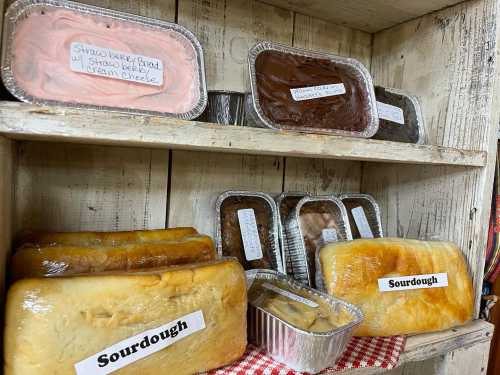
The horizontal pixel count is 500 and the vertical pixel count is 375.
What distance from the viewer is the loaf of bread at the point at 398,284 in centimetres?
87

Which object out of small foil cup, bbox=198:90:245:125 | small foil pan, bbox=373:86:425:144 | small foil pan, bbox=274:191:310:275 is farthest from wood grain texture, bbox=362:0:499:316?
small foil cup, bbox=198:90:245:125

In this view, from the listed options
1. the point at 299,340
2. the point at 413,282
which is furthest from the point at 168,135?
the point at 413,282

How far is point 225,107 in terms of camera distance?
87cm

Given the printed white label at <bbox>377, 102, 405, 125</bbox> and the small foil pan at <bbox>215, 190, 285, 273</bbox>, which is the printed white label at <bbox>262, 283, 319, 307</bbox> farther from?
the printed white label at <bbox>377, 102, 405, 125</bbox>

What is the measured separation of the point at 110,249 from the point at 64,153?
0.29 metres

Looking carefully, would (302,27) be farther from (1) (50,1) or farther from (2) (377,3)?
(1) (50,1)

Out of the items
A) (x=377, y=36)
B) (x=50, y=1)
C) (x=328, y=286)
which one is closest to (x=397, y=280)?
(x=328, y=286)

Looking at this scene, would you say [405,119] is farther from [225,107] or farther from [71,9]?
[71,9]

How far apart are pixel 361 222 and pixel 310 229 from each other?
0.18 metres

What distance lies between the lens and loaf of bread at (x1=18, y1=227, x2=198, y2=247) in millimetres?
713

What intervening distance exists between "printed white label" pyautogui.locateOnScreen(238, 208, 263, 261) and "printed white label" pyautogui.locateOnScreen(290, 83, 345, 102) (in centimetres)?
31

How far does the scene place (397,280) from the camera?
903 millimetres

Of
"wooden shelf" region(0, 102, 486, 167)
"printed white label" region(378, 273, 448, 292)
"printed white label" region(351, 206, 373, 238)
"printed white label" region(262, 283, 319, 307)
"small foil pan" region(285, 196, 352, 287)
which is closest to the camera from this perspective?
"wooden shelf" region(0, 102, 486, 167)

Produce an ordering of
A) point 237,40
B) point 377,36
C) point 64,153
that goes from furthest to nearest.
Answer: point 377,36 → point 237,40 → point 64,153
